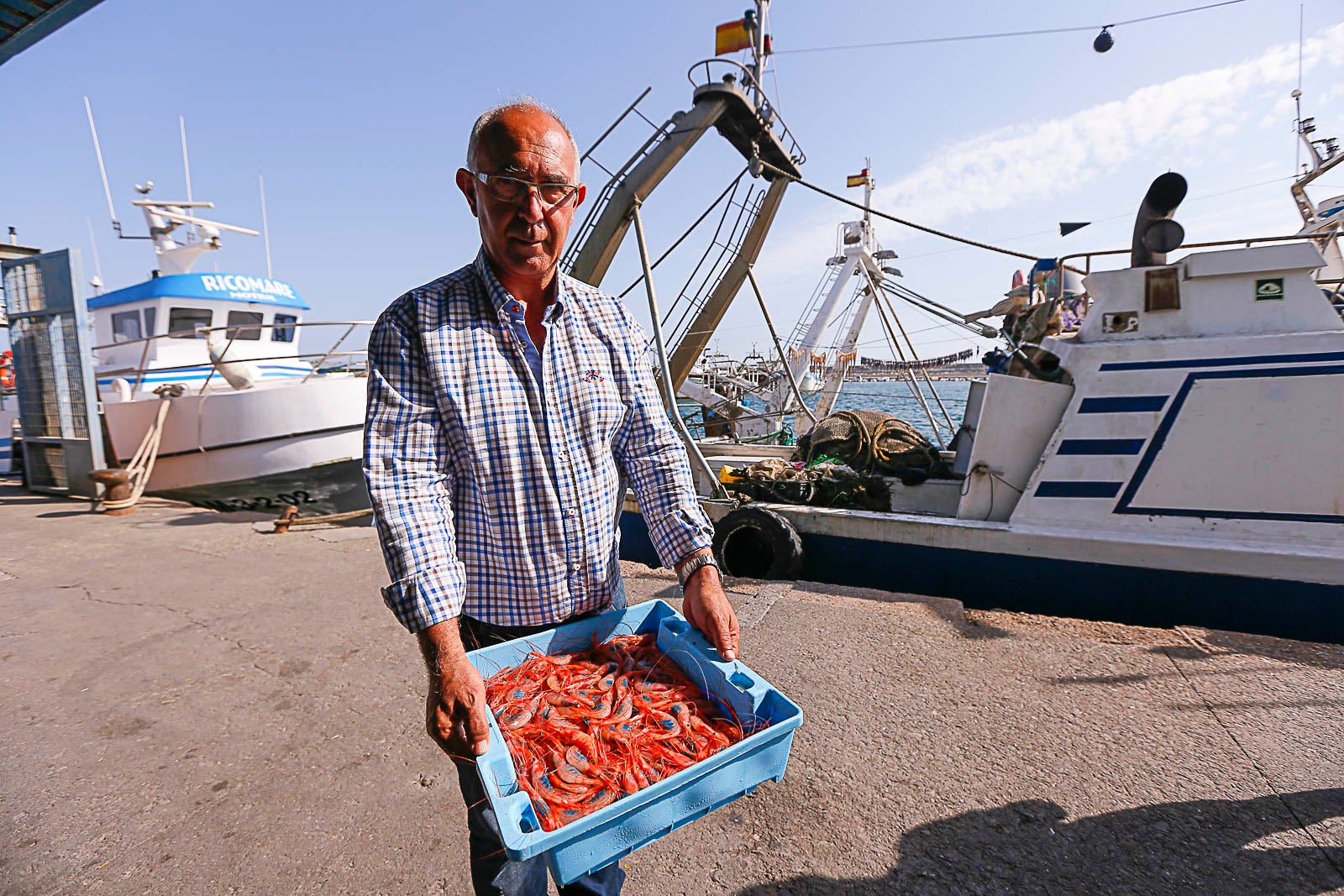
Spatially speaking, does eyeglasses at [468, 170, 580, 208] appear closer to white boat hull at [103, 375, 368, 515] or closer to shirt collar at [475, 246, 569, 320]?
shirt collar at [475, 246, 569, 320]

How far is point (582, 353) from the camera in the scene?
5.41 ft

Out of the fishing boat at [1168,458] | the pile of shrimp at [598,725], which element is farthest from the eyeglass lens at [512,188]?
the fishing boat at [1168,458]

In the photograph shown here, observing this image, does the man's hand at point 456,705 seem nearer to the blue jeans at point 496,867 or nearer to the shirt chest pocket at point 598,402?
the blue jeans at point 496,867

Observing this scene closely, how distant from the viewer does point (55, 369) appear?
8.76 metres

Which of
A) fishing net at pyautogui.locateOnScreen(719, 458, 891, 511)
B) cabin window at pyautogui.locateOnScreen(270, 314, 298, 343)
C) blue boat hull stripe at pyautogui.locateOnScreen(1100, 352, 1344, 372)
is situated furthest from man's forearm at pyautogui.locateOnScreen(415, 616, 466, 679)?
cabin window at pyautogui.locateOnScreen(270, 314, 298, 343)

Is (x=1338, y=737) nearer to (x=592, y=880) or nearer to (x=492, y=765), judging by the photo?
(x=592, y=880)

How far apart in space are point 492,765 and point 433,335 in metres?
0.95

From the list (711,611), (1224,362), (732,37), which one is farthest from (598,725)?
(732,37)

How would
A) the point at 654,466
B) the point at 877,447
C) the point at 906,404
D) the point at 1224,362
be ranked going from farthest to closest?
the point at 906,404
the point at 877,447
the point at 1224,362
the point at 654,466

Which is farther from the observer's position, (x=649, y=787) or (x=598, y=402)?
(x=598, y=402)

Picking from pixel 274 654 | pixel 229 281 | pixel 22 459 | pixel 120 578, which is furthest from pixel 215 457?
pixel 274 654

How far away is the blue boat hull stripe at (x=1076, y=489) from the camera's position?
170 inches

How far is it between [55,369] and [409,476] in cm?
1110

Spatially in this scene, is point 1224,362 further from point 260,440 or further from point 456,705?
point 260,440
